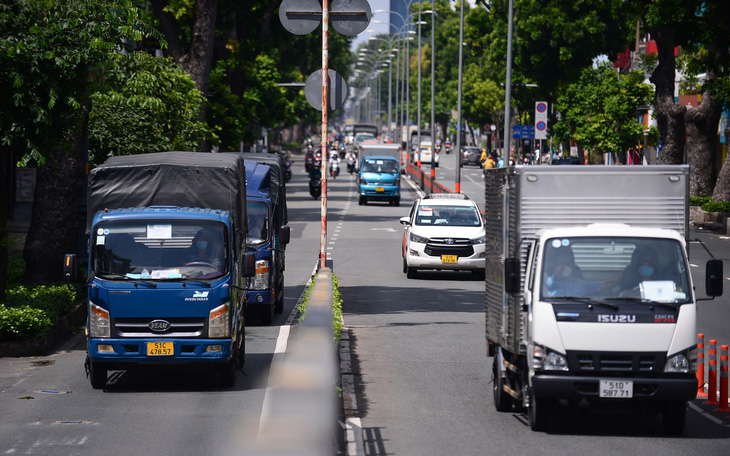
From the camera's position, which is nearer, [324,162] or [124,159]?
[124,159]

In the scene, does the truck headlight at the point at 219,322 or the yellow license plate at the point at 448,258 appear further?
the yellow license plate at the point at 448,258

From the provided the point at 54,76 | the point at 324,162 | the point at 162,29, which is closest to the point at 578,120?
the point at 162,29

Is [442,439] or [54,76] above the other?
[54,76]

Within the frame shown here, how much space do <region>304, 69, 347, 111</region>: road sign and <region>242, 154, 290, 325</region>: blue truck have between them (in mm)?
1972

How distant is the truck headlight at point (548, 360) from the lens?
10461mm

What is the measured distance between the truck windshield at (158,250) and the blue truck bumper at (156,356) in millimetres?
777

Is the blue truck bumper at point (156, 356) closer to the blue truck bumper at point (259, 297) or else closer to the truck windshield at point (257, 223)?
the blue truck bumper at point (259, 297)

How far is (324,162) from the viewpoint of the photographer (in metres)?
19.8

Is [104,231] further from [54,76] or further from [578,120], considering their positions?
[578,120]

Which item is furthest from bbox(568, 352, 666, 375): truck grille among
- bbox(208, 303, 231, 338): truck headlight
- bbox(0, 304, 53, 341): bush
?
bbox(0, 304, 53, 341): bush

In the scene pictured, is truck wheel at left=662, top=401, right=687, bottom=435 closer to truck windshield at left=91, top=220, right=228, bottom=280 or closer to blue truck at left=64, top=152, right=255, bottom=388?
blue truck at left=64, top=152, right=255, bottom=388

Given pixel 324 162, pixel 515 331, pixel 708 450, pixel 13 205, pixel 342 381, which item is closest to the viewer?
pixel 708 450

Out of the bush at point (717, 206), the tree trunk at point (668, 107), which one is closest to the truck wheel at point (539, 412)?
the bush at point (717, 206)

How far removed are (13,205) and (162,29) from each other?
278 inches
